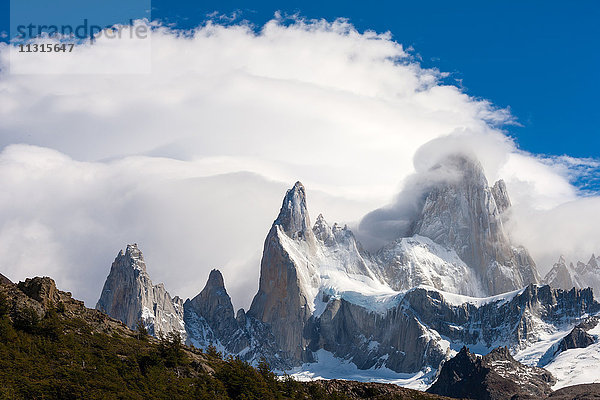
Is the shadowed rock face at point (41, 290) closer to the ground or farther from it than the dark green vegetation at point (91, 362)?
farther from it

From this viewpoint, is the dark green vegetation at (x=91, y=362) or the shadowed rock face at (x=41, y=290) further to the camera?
the shadowed rock face at (x=41, y=290)

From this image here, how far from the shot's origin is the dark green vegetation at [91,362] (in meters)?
105

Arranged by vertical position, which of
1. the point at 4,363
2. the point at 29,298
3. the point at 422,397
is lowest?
the point at 422,397

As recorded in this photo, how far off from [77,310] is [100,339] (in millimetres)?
7300

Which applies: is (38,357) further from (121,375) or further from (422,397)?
(422,397)

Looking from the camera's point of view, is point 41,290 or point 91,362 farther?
point 41,290

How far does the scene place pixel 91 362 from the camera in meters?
112

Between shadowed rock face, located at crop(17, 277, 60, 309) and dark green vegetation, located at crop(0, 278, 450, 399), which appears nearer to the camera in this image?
dark green vegetation, located at crop(0, 278, 450, 399)

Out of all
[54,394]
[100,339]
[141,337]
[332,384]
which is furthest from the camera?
[332,384]

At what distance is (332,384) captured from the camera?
456 feet

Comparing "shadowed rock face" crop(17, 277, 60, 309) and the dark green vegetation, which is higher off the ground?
"shadowed rock face" crop(17, 277, 60, 309)

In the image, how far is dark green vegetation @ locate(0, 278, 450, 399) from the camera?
10469 centimetres

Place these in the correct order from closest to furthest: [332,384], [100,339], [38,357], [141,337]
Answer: [38,357], [100,339], [141,337], [332,384]

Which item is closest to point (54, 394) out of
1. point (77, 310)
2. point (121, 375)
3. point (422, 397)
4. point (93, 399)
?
point (93, 399)
